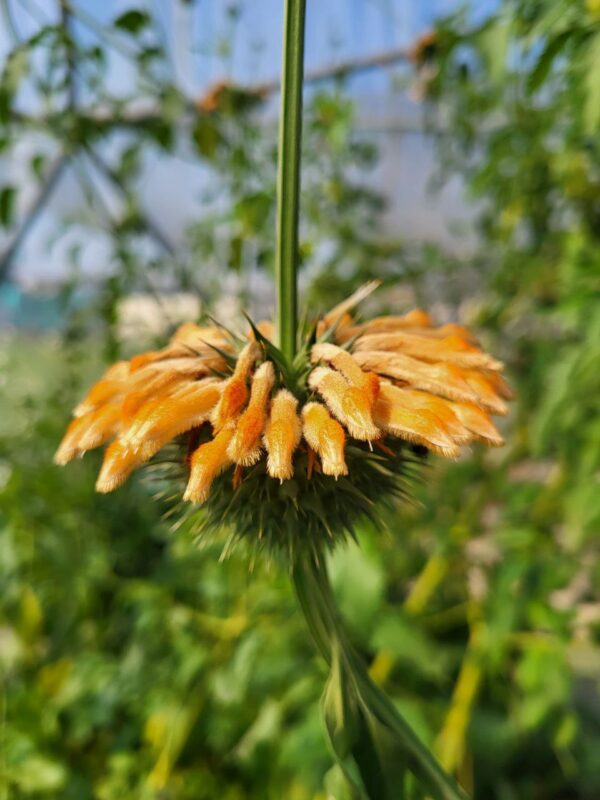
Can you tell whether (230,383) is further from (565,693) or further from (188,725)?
(188,725)

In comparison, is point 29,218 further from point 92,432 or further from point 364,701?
point 364,701

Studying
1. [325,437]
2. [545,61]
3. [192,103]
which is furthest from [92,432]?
[192,103]

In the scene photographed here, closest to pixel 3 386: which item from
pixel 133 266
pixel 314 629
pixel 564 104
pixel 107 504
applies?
pixel 107 504

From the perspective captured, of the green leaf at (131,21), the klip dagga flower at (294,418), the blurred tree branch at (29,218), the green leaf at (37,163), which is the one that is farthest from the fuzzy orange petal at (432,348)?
the blurred tree branch at (29,218)

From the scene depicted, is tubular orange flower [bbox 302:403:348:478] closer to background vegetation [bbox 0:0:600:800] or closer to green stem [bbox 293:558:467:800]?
green stem [bbox 293:558:467:800]

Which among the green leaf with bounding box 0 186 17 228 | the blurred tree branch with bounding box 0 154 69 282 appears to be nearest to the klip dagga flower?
the green leaf with bounding box 0 186 17 228

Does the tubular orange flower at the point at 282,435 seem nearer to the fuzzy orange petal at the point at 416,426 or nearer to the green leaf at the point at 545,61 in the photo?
the fuzzy orange petal at the point at 416,426
